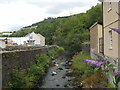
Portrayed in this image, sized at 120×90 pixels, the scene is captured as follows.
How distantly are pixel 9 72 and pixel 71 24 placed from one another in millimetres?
39218

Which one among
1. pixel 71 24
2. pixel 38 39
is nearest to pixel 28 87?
pixel 71 24

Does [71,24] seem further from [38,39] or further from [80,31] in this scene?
[38,39]

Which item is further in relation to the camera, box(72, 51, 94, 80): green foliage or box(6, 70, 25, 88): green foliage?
box(72, 51, 94, 80): green foliage

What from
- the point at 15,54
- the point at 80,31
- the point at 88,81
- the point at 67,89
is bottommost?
the point at 67,89

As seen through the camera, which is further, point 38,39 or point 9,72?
point 38,39

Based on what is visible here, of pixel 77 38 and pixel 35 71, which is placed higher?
pixel 77 38

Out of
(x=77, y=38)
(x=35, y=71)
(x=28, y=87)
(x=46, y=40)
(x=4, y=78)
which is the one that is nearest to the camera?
(x=4, y=78)

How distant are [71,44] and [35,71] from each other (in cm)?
2109

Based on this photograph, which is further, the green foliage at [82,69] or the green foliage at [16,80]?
the green foliage at [82,69]

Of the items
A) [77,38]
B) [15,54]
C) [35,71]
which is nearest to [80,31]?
[77,38]

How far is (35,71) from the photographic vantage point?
1317cm

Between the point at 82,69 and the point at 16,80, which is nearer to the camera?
the point at 16,80

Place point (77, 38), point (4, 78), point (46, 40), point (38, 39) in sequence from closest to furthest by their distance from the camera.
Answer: point (4, 78)
point (77, 38)
point (38, 39)
point (46, 40)

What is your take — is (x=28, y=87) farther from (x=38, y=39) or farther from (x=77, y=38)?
(x=38, y=39)
